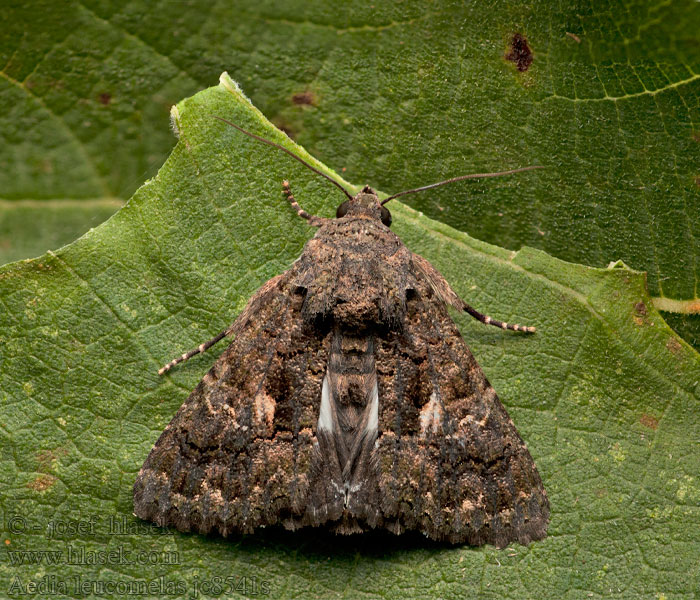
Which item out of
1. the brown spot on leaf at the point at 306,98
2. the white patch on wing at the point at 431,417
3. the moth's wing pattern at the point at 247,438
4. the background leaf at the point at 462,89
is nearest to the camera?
the moth's wing pattern at the point at 247,438

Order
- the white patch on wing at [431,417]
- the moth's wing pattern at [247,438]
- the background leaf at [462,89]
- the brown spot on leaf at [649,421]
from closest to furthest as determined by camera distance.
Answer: the moth's wing pattern at [247,438] < the white patch on wing at [431,417] < the brown spot on leaf at [649,421] < the background leaf at [462,89]

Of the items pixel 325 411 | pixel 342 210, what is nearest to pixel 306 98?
pixel 342 210

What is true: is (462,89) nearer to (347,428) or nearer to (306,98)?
(306,98)

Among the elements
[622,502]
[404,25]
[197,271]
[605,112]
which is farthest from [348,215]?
[622,502]

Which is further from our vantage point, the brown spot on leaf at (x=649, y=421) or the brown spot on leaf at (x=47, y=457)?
the brown spot on leaf at (x=649, y=421)

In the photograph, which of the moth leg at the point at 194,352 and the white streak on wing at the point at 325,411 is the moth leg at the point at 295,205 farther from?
the white streak on wing at the point at 325,411

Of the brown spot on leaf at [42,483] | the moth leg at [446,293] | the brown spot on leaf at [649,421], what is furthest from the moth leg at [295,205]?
the brown spot on leaf at [649,421]

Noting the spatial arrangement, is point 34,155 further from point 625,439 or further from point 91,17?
point 625,439

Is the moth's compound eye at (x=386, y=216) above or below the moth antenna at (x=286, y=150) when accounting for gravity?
below
